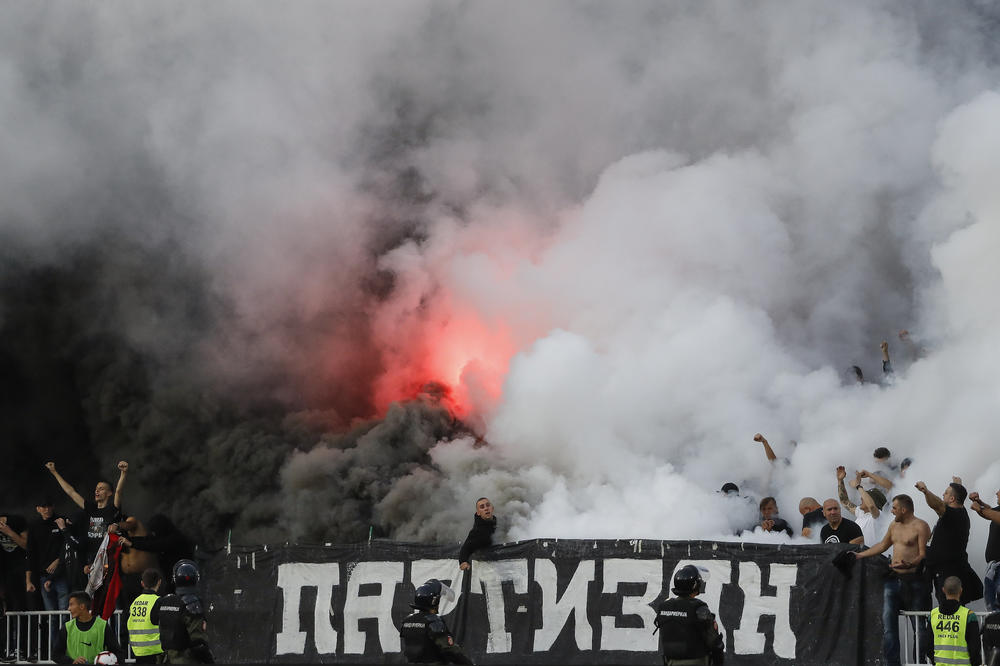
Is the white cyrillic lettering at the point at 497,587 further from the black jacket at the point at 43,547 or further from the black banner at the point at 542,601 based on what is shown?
the black jacket at the point at 43,547

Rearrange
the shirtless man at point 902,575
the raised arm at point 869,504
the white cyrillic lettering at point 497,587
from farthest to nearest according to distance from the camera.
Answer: the raised arm at point 869,504
the white cyrillic lettering at point 497,587
the shirtless man at point 902,575

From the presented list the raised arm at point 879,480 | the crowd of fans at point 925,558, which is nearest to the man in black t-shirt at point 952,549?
the crowd of fans at point 925,558

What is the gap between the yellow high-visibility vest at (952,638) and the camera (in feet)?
37.9

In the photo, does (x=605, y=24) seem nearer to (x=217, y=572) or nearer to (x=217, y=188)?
(x=217, y=188)

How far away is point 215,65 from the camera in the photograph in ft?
78.7

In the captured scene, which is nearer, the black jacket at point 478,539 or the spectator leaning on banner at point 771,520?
the black jacket at point 478,539

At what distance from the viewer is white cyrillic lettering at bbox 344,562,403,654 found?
46.4ft

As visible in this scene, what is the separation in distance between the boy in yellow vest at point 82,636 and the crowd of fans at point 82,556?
5.11 feet

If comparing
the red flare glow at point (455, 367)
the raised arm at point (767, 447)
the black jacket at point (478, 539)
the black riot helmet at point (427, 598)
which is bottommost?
the black riot helmet at point (427, 598)

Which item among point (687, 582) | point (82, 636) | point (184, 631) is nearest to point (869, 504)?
point (687, 582)

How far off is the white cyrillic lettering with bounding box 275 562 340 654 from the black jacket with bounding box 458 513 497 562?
149cm

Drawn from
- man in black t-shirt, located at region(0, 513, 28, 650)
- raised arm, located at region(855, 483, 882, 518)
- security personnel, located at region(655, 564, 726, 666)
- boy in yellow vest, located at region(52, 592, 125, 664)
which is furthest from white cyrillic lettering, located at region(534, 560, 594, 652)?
man in black t-shirt, located at region(0, 513, 28, 650)

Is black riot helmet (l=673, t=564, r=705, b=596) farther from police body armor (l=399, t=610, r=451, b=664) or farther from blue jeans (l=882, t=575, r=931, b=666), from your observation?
blue jeans (l=882, t=575, r=931, b=666)

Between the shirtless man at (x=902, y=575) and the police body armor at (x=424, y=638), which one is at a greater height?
the shirtless man at (x=902, y=575)
